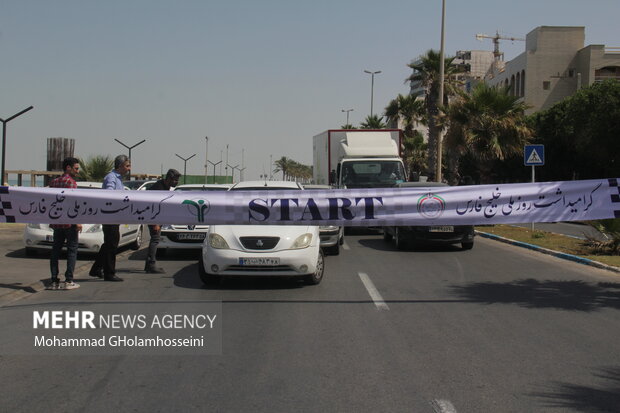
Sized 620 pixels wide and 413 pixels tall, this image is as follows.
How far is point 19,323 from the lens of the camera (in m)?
7.37

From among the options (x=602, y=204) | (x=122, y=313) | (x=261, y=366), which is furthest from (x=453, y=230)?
(x=261, y=366)

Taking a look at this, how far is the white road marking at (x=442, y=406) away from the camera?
14.9ft

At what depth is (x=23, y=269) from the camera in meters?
11.5

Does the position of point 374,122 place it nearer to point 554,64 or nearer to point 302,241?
point 554,64

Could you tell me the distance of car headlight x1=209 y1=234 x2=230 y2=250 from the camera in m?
9.63

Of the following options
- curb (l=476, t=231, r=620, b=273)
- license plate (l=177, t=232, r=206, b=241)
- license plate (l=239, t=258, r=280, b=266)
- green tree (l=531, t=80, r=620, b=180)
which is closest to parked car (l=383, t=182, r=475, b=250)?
curb (l=476, t=231, r=620, b=273)

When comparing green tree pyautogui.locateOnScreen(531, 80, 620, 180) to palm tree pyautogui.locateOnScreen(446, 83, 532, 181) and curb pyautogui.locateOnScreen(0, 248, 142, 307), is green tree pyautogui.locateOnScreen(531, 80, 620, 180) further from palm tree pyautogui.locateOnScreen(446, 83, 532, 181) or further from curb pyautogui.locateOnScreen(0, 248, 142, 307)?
curb pyautogui.locateOnScreen(0, 248, 142, 307)

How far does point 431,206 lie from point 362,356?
4.24 meters

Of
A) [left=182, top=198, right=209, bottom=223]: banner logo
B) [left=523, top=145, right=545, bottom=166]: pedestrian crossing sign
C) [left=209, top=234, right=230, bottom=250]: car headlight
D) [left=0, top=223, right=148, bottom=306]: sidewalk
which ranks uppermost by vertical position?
[left=523, top=145, right=545, bottom=166]: pedestrian crossing sign

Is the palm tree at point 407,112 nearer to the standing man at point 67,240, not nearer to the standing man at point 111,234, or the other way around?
the standing man at point 111,234

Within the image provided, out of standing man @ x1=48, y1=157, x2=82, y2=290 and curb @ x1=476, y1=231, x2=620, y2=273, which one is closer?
standing man @ x1=48, y1=157, x2=82, y2=290

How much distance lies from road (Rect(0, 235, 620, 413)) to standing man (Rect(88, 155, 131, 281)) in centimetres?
35

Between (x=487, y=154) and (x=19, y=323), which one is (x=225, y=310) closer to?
(x=19, y=323)

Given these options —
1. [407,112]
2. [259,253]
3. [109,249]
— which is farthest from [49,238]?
[407,112]
